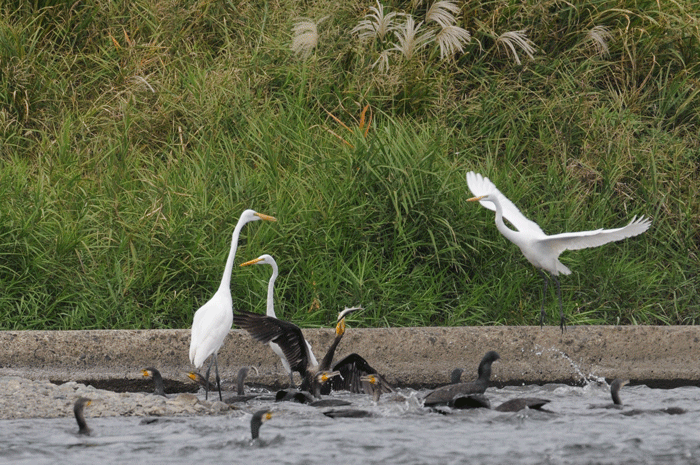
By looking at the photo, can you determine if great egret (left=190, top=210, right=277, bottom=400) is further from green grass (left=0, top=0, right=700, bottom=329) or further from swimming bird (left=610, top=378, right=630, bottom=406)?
swimming bird (left=610, top=378, right=630, bottom=406)

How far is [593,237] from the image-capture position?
17.2 feet

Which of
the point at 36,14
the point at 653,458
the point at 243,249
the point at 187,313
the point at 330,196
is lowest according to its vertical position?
the point at 653,458

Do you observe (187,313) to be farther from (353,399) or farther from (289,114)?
(289,114)

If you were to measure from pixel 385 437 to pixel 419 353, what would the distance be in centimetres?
148

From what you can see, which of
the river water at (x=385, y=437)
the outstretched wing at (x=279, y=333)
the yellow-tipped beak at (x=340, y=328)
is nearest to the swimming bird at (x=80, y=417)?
the river water at (x=385, y=437)

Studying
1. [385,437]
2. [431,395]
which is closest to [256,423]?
[385,437]

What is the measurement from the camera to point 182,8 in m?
9.38

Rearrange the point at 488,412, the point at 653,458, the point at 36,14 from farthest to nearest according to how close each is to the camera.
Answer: the point at 36,14 → the point at 488,412 → the point at 653,458

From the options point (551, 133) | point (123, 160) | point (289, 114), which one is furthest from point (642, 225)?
point (123, 160)

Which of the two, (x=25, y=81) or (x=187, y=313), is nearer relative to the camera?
(x=187, y=313)

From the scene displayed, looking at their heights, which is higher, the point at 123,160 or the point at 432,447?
the point at 123,160

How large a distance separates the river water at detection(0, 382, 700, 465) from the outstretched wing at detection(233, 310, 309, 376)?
0.30 m

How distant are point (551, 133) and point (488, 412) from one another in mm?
4056

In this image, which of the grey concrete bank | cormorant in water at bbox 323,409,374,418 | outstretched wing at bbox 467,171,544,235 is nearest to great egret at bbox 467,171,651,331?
outstretched wing at bbox 467,171,544,235
